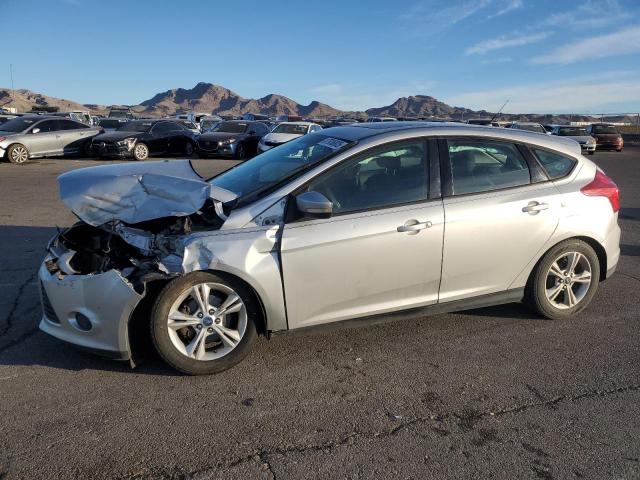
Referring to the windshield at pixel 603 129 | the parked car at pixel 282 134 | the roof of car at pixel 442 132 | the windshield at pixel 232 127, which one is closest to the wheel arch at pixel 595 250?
the roof of car at pixel 442 132

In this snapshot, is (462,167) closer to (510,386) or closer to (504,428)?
(510,386)

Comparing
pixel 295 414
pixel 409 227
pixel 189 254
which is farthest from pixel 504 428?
pixel 189 254

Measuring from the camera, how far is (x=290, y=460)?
2701mm

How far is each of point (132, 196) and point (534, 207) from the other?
3.06m

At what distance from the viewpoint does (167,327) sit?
134 inches

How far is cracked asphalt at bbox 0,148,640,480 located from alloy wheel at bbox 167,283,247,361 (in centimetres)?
21

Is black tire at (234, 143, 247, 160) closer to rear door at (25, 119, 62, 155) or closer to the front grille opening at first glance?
rear door at (25, 119, 62, 155)

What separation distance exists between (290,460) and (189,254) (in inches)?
55.3

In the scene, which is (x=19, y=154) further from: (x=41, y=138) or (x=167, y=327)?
(x=167, y=327)

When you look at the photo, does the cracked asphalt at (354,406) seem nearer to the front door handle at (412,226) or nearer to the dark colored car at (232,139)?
the front door handle at (412,226)

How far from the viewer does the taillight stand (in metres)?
4.43

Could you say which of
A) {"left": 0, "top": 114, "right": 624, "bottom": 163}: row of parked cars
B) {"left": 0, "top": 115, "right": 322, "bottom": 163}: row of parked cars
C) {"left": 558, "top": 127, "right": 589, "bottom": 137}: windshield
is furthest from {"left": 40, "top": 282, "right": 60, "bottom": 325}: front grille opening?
{"left": 558, "top": 127, "right": 589, "bottom": 137}: windshield

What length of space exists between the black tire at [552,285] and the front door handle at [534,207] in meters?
0.38

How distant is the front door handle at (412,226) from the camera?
12.4 feet
